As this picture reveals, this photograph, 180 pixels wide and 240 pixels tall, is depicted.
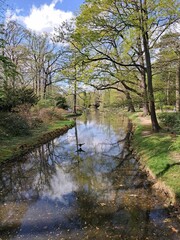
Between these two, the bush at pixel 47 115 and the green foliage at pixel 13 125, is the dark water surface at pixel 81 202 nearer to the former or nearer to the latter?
the green foliage at pixel 13 125

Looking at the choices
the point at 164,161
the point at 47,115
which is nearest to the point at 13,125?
the point at 47,115

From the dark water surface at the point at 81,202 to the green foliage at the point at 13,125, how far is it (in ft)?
13.7

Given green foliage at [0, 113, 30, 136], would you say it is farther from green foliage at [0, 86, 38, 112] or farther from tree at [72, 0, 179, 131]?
tree at [72, 0, 179, 131]

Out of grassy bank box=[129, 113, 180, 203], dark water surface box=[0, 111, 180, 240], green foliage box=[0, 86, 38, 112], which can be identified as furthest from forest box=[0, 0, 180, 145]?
dark water surface box=[0, 111, 180, 240]

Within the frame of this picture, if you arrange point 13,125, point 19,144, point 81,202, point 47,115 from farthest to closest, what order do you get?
point 47,115, point 13,125, point 19,144, point 81,202

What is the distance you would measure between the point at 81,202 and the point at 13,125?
998cm

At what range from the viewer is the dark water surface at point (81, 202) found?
15.7 feet

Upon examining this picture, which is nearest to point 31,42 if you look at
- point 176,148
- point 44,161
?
point 44,161

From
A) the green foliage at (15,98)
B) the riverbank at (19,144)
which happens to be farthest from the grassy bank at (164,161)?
the green foliage at (15,98)

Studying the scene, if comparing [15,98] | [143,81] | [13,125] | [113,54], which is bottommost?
[13,125]

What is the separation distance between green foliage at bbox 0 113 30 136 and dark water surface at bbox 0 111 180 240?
4167 millimetres

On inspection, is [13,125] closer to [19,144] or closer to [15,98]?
[19,144]

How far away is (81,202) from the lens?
6.30m

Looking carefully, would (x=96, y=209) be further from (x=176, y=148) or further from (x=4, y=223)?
(x=176, y=148)
